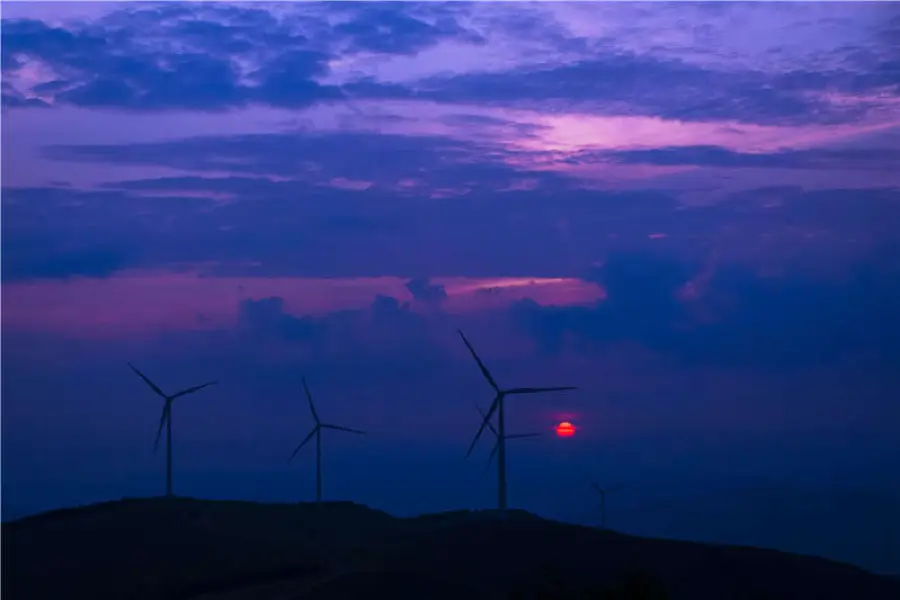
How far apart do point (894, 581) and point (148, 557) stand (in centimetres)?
5336

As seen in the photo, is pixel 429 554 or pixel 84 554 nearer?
pixel 429 554

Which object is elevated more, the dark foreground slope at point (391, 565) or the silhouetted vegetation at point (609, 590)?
the silhouetted vegetation at point (609, 590)

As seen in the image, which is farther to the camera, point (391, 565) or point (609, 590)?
point (391, 565)

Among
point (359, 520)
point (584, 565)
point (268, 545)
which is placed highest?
point (584, 565)

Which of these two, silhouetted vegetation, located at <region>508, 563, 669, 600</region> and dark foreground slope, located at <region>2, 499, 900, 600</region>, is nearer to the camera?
silhouetted vegetation, located at <region>508, 563, 669, 600</region>

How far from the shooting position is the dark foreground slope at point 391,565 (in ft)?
236

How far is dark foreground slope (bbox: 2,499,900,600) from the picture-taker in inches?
2832

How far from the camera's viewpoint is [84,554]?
90375mm

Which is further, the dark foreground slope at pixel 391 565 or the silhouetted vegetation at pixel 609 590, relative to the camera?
the dark foreground slope at pixel 391 565

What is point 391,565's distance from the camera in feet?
260

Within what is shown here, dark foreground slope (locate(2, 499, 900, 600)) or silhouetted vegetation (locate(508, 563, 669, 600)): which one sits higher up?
silhouetted vegetation (locate(508, 563, 669, 600))

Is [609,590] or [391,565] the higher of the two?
[609,590]

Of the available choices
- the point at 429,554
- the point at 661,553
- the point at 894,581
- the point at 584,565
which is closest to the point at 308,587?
the point at 429,554

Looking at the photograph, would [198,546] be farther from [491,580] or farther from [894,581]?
[894,581]
